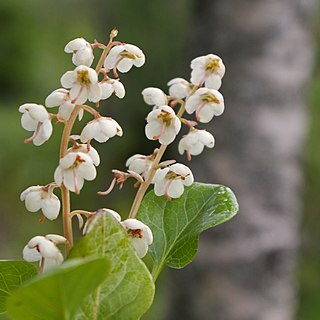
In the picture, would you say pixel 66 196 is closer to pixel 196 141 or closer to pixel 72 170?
pixel 72 170

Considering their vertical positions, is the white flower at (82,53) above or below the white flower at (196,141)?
above

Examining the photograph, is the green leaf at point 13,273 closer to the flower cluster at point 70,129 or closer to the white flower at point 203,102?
the flower cluster at point 70,129

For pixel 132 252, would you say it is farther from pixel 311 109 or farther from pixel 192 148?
pixel 311 109

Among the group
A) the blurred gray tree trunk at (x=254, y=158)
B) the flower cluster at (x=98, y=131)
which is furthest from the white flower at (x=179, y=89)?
the blurred gray tree trunk at (x=254, y=158)

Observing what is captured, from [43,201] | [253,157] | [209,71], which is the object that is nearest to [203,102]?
[209,71]

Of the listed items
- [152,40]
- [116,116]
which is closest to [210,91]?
[152,40]

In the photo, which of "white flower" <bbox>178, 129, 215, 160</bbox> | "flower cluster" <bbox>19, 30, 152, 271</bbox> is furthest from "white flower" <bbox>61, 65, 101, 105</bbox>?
"white flower" <bbox>178, 129, 215, 160</bbox>

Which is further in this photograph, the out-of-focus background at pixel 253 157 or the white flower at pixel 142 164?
the out-of-focus background at pixel 253 157
